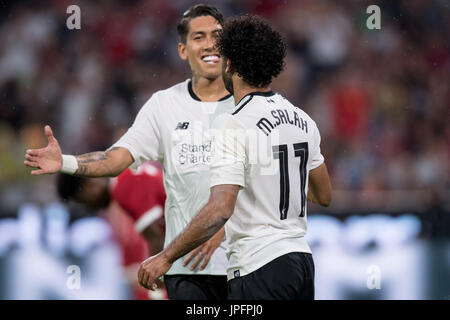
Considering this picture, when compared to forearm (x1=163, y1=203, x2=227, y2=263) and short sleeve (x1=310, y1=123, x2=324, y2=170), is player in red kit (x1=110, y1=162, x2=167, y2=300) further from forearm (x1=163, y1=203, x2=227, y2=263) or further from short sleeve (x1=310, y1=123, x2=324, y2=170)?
forearm (x1=163, y1=203, x2=227, y2=263)

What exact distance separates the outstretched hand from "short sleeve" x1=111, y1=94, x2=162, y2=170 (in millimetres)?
437

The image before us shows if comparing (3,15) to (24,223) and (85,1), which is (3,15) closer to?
(85,1)

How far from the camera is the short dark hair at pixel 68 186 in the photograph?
5.72 m

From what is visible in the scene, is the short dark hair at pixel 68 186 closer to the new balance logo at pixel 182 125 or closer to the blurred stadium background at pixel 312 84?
the blurred stadium background at pixel 312 84

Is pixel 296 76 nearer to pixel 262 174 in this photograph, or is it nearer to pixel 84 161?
pixel 84 161

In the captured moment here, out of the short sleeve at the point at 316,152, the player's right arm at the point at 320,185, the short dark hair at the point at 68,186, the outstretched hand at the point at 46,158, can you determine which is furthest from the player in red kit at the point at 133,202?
the short sleeve at the point at 316,152

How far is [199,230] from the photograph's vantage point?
2979 millimetres

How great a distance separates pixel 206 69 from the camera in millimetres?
4152

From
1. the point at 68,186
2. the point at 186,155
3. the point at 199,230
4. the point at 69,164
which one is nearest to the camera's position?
the point at 199,230

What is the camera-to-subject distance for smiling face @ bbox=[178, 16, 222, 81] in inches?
163

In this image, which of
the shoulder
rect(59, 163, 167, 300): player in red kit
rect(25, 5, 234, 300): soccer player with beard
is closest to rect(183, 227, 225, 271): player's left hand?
rect(25, 5, 234, 300): soccer player with beard

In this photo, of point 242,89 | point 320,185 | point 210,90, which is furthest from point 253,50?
point 210,90

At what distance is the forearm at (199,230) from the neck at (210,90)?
1241mm

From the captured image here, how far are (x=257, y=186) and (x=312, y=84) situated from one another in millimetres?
6331
